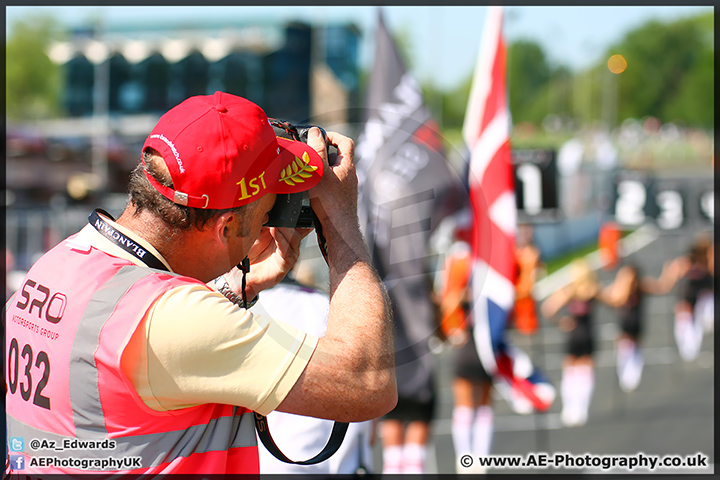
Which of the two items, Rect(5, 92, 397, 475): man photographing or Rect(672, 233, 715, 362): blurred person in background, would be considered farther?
Rect(672, 233, 715, 362): blurred person in background

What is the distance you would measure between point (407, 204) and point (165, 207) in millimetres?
1815

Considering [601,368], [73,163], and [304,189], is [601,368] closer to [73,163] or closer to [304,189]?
[304,189]

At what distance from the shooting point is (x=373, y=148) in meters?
2.09

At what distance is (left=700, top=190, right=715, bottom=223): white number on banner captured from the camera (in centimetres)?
789

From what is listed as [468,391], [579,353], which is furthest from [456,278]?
[579,353]

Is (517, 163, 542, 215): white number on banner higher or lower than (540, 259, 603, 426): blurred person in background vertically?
higher

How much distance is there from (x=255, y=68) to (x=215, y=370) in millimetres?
29238

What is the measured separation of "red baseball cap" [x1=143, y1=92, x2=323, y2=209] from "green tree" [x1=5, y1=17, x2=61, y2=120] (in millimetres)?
47397

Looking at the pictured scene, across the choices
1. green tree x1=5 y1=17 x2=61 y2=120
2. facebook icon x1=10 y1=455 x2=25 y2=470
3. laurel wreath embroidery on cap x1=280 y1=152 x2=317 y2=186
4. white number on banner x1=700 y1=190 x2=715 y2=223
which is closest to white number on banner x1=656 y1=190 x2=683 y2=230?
white number on banner x1=700 y1=190 x2=715 y2=223

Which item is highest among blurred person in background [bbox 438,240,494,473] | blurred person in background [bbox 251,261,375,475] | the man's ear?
the man's ear

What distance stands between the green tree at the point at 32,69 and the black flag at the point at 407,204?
4488cm

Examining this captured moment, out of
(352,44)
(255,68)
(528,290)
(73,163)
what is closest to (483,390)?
(528,290)

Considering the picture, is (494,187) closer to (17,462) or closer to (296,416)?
(296,416)

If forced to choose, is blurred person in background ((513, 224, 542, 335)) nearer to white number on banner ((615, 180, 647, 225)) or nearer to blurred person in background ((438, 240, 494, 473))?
A: white number on banner ((615, 180, 647, 225))
